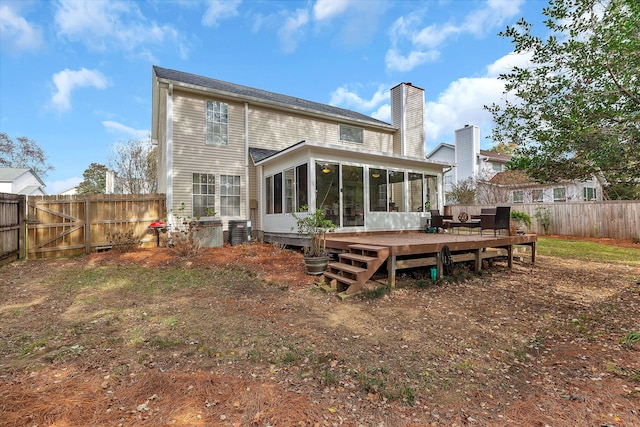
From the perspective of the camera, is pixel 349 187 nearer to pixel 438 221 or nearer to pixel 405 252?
pixel 438 221

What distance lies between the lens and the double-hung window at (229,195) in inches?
420

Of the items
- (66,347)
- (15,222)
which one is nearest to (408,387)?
(66,347)

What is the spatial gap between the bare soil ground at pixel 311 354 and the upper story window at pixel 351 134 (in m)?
9.18

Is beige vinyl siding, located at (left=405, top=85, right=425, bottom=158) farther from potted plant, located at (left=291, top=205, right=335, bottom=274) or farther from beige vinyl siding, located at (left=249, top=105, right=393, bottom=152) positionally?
potted plant, located at (left=291, top=205, right=335, bottom=274)

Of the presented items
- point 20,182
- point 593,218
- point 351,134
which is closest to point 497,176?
point 593,218

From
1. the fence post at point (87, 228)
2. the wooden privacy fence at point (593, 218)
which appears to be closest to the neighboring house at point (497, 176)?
the wooden privacy fence at point (593, 218)

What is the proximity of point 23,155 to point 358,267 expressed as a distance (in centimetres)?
3456

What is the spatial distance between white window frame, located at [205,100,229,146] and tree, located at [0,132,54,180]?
2548 cm

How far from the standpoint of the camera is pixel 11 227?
24.0ft

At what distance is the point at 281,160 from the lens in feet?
31.1

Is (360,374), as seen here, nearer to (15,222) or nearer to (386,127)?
(15,222)

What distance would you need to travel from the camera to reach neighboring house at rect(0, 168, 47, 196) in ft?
78.0

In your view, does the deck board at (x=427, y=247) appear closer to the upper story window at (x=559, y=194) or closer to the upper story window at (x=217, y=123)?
the upper story window at (x=217, y=123)

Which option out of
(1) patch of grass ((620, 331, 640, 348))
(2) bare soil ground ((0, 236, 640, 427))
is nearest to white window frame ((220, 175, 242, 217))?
(2) bare soil ground ((0, 236, 640, 427))
